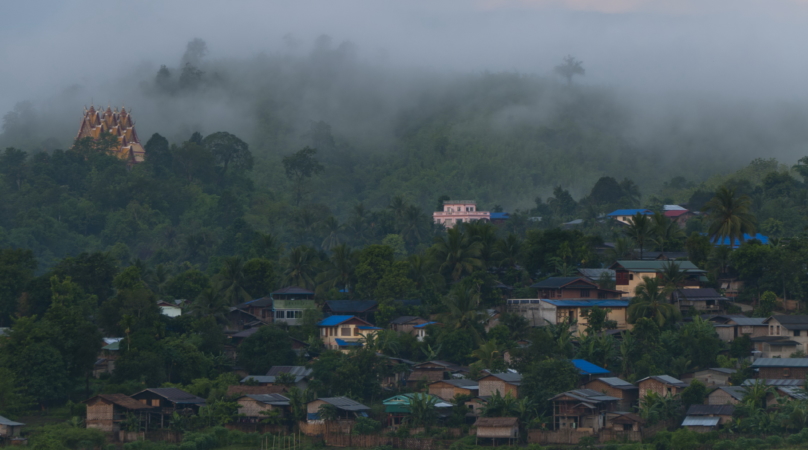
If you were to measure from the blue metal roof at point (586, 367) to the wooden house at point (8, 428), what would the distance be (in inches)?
961

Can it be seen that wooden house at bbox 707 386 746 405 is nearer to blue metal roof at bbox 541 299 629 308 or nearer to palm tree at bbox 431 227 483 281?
blue metal roof at bbox 541 299 629 308

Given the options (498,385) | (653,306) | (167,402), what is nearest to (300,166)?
(653,306)

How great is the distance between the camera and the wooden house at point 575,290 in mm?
59500

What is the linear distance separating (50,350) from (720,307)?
34.0m

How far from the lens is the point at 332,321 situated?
2325 inches

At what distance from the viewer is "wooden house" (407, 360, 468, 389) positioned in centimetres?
5284

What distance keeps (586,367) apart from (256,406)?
49.6ft

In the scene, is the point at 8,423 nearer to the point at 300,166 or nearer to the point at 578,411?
the point at 578,411

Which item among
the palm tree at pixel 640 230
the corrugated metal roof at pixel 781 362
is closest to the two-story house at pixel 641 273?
the palm tree at pixel 640 230

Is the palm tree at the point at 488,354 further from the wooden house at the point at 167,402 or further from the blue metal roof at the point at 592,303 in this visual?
the wooden house at the point at 167,402

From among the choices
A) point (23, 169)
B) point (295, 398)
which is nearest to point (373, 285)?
point (295, 398)

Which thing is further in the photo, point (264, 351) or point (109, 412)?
point (264, 351)

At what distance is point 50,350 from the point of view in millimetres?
50719

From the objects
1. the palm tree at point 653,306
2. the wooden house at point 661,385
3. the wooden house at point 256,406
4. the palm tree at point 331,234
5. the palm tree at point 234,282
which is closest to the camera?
the wooden house at point 256,406
